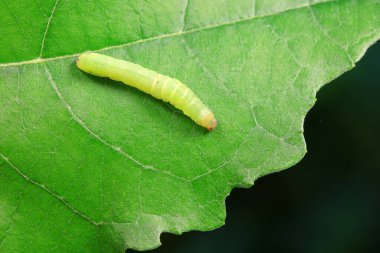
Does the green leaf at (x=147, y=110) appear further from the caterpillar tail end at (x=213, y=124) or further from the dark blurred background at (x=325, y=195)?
the dark blurred background at (x=325, y=195)

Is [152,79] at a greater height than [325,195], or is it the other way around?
[152,79]

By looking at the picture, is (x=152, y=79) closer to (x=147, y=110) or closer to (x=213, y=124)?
(x=147, y=110)

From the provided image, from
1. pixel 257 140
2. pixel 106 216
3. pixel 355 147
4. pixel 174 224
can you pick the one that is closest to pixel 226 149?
pixel 257 140

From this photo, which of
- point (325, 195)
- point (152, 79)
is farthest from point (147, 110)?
point (325, 195)

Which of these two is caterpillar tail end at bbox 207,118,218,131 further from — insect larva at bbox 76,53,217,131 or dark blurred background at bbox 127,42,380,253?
dark blurred background at bbox 127,42,380,253

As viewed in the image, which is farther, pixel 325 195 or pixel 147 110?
pixel 325 195

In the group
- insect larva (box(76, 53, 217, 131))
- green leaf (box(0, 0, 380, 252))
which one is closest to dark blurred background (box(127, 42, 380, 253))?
green leaf (box(0, 0, 380, 252))
